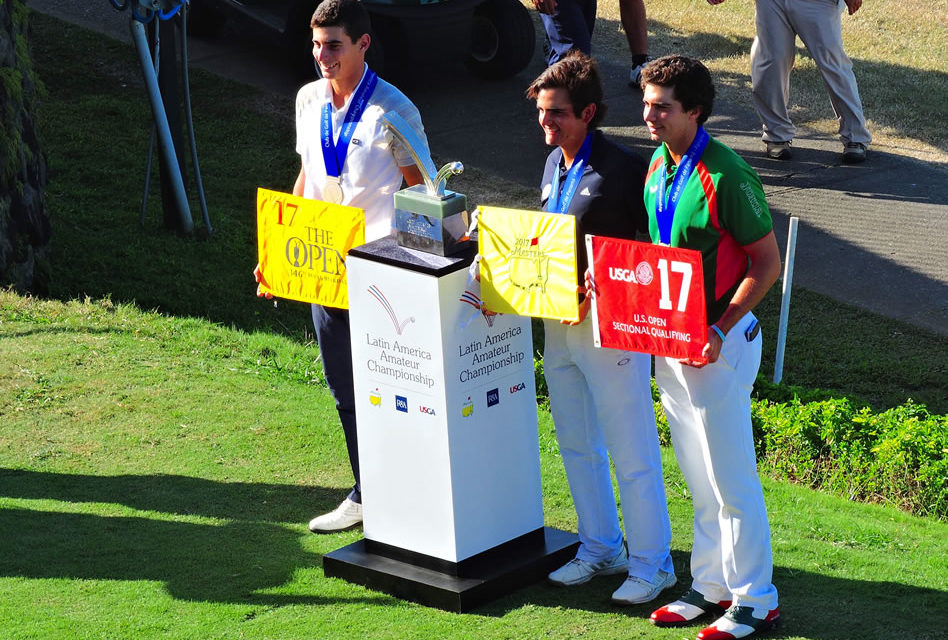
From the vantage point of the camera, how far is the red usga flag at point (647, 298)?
14.4ft

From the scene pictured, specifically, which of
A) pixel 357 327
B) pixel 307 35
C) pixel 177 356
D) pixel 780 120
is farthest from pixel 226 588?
pixel 307 35

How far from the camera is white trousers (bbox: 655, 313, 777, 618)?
4.59 m

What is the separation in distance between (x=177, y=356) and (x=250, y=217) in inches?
119

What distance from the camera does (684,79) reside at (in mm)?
4430

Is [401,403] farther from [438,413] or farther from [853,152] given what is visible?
[853,152]

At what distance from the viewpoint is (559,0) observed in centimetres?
1065

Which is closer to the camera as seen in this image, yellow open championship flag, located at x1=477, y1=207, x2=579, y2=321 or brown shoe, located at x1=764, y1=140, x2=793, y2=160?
yellow open championship flag, located at x1=477, y1=207, x2=579, y2=321

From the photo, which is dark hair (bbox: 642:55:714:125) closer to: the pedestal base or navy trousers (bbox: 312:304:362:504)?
navy trousers (bbox: 312:304:362:504)

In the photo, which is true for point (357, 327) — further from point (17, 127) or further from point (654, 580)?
point (17, 127)

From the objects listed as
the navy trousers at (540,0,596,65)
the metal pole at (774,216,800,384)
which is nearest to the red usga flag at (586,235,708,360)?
the metal pole at (774,216,800,384)

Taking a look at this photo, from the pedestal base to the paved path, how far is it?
4.34 metres

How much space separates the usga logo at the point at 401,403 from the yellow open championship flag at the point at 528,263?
547 mm

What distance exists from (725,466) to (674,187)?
1022 millimetres

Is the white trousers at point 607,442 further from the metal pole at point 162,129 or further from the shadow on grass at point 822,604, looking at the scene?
the metal pole at point 162,129
